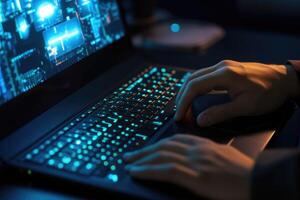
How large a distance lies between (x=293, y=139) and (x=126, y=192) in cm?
36

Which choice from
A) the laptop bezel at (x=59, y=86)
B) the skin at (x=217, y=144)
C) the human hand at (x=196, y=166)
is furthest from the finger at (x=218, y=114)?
the laptop bezel at (x=59, y=86)

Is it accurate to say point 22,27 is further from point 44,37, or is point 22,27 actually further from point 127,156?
point 127,156

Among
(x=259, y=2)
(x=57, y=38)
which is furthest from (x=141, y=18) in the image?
(x=57, y=38)

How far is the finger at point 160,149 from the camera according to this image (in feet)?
2.35

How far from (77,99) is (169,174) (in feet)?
1.15

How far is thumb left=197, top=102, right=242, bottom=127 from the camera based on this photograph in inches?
33.1

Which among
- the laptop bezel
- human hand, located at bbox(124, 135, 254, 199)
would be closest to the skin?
human hand, located at bbox(124, 135, 254, 199)

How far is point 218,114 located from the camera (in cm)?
84

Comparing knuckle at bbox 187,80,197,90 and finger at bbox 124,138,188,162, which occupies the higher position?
knuckle at bbox 187,80,197,90

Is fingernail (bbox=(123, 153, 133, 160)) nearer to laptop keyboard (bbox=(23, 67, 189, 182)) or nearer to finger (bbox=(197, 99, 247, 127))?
laptop keyboard (bbox=(23, 67, 189, 182))

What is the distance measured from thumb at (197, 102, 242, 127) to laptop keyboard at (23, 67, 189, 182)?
0.07 metres

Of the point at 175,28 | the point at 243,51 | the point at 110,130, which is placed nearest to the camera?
the point at 110,130

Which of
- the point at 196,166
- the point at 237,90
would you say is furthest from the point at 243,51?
the point at 196,166

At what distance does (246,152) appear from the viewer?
30.6 inches
